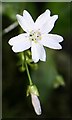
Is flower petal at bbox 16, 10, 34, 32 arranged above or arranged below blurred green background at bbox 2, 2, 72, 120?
above

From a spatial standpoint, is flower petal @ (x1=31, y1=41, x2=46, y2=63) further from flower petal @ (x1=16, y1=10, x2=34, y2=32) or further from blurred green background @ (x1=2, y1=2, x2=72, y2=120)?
blurred green background @ (x1=2, y1=2, x2=72, y2=120)

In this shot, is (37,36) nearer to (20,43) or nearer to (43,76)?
(20,43)

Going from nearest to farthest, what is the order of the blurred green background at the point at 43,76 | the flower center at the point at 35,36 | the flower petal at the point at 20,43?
the flower petal at the point at 20,43
the flower center at the point at 35,36
the blurred green background at the point at 43,76

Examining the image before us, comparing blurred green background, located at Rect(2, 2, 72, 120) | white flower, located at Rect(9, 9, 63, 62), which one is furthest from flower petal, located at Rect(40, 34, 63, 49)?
blurred green background, located at Rect(2, 2, 72, 120)

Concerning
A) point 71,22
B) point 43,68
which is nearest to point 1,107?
point 43,68

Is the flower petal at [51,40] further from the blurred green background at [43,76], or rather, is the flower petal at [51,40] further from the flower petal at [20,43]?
the blurred green background at [43,76]

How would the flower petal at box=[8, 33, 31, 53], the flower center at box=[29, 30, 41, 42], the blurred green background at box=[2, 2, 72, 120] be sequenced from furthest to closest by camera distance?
the blurred green background at box=[2, 2, 72, 120] → the flower center at box=[29, 30, 41, 42] → the flower petal at box=[8, 33, 31, 53]

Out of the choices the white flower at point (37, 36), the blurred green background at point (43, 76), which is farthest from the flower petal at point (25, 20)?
the blurred green background at point (43, 76)

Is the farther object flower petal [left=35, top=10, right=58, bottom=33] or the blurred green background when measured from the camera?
the blurred green background

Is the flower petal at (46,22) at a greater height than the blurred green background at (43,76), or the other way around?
the flower petal at (46,22)
